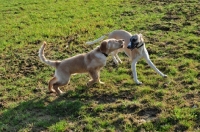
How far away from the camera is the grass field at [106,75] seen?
599cm

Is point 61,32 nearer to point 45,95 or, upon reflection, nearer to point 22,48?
point 22,48

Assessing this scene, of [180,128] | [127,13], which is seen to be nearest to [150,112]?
[180,128]

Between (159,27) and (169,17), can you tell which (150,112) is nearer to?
(159,27)

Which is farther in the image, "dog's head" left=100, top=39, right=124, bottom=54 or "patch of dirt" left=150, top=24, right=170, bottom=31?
"patch of dirt" left=150, top=24, right=170, bottom=31

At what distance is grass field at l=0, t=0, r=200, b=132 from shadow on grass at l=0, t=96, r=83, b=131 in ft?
0.06

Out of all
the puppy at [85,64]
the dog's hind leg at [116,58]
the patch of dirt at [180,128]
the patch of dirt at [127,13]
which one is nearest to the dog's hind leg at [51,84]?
the puppy at [85,64]

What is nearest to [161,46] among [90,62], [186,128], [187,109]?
[90,62]

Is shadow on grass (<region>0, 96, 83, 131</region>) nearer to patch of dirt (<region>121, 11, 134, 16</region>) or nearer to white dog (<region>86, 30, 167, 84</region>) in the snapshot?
white dog (<region>86, 30, 167, 84</region>)

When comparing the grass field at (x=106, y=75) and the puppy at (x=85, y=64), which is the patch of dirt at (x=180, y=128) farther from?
the puppy at (x=85, y=64)

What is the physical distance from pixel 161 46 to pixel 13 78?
13.9 feet

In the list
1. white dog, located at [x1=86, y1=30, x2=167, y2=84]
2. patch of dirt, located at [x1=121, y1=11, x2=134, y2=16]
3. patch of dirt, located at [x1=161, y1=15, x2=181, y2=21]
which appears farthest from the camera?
patch of dirt, located at [x1=121, y1=11, x2=134, y2=16]

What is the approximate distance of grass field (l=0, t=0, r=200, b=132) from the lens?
5.99m

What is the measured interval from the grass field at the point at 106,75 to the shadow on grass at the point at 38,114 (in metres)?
0.02

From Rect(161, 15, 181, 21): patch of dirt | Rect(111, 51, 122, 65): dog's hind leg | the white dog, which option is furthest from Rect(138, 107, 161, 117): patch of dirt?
Rect(161, 15, 181, 21): patch of dirt
